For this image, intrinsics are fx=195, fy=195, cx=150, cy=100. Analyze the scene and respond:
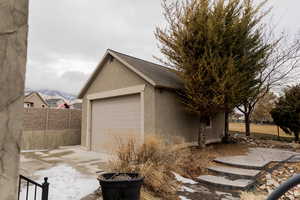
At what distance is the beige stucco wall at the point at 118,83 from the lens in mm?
7613

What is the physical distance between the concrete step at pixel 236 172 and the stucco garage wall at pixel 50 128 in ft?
29.4

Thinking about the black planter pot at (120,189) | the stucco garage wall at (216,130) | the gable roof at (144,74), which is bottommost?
the black planter pot at (120,189)

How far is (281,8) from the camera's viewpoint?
11.1m

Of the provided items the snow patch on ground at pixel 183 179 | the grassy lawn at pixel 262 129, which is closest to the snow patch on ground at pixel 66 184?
the snow patch on ground at pixel 183 179

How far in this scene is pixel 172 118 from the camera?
818 cm

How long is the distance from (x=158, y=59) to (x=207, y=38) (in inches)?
84.0

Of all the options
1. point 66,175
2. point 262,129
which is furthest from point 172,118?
point 262,129

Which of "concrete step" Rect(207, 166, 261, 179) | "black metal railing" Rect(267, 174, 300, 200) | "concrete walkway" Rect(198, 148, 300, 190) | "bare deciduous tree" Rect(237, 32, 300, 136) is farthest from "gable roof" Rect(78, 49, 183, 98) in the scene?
"bare deciduous tree" Rect(237, 32, 300, 136)

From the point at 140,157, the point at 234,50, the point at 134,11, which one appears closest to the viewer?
Answer: the point at 140,157

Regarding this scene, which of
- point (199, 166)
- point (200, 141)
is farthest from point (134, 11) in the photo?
point (199, 166)

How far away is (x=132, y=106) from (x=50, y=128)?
5647mm

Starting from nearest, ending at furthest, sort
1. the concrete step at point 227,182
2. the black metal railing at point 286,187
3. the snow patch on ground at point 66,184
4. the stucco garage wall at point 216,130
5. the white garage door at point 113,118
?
the black metal railing at point 286,187 < the snow patch on ground at point 66,184 < the concrete step at point 227,182 < the white garage door at point 113,118 < the stucco garage wall at point 216,130

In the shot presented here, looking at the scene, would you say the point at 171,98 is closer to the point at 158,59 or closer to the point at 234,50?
the point at 158,59

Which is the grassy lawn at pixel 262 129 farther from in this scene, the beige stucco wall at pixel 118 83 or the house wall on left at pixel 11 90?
the house wall on left at pixel 11 90
